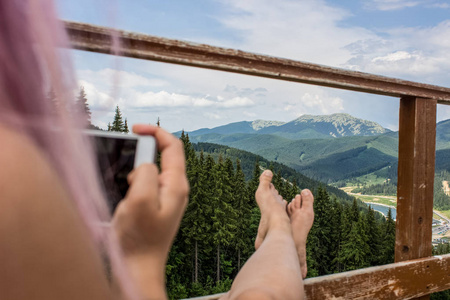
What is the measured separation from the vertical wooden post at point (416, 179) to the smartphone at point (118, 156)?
4.60ft

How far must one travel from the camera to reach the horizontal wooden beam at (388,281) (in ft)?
4.27

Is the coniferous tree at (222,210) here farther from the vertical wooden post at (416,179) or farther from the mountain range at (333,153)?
the mountain range at (333,153)

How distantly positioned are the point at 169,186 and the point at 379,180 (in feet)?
379

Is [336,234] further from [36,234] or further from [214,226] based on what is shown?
[36,234]

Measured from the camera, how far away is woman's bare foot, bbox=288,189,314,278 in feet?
5.30

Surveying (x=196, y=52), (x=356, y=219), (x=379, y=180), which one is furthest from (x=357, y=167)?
(x=196, y=52)

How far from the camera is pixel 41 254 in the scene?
11.1 inches

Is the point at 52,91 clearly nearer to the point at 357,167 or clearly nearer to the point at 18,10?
the point at 18,10

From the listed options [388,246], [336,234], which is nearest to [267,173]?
[336,234]

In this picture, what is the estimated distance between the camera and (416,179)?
1.55m

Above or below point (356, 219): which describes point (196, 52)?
above

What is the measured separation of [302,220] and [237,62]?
98 centimetres

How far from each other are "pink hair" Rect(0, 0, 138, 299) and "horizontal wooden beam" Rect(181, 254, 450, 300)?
1083mm

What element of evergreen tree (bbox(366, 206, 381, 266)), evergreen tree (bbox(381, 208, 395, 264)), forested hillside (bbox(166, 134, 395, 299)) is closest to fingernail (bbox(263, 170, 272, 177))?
forested hillside (bbox(166, 134, 395, 299))
